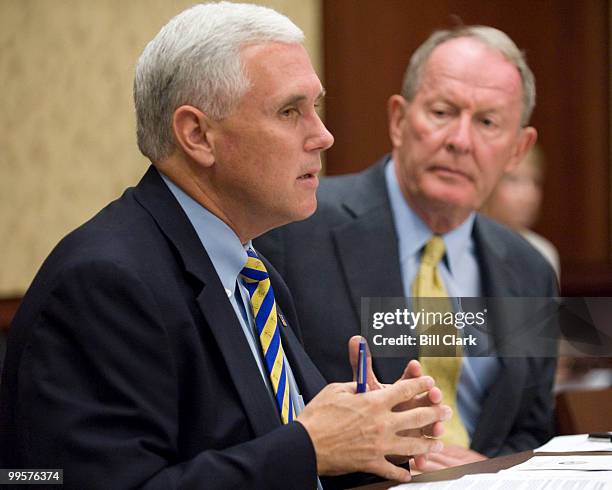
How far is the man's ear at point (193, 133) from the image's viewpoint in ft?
5.41

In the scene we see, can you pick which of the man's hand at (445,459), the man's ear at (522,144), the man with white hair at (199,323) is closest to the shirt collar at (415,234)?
the man's ear at (522,144)

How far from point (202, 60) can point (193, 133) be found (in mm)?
125

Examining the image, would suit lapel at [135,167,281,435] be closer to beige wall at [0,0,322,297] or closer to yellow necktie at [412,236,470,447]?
yellow necktie at [412,236,470,447]

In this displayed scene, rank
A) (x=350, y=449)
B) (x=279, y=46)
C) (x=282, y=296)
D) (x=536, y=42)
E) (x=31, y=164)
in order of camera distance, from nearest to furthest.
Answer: (x=350, y=449)
(x=279, y=46)
(x=282, y=296)
(x=31, y=164)
(x=536, y=42)

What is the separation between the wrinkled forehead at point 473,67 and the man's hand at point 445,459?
3.32 ft

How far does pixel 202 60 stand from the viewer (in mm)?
1618

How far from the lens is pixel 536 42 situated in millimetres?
5535

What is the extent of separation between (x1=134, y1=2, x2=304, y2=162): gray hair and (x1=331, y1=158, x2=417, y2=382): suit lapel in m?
0.87

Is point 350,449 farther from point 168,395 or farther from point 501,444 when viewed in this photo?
point 501,444

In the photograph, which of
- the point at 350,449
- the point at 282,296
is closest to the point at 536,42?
the point at 282,296

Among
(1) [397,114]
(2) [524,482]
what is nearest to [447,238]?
(1) [397,114]

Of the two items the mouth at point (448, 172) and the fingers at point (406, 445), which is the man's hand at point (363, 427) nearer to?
the fingers at point (406, 445)

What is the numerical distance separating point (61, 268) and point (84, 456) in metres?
0.28

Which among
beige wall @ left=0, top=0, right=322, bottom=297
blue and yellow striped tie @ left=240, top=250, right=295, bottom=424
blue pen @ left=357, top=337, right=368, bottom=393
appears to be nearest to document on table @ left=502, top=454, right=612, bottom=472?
blue pen @ left=357, top=337, right=368, bottom=393
